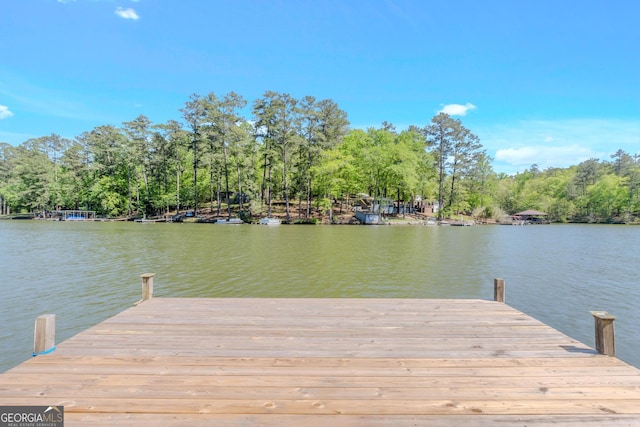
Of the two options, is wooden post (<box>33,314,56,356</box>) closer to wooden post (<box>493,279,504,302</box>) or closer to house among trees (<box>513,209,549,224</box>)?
wooden post (<box>493,279,504,302</box>)

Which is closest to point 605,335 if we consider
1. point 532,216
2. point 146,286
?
point 146,286

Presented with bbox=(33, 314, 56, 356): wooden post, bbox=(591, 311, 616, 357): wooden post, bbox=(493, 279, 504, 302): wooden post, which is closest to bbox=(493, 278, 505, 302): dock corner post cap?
bbox=(493, 279, 504, 302): wooden post

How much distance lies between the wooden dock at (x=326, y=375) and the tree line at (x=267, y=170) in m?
44.3

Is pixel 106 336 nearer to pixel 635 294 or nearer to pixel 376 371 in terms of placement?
pixel 376 371

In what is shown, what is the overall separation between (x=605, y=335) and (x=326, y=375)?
12.2ft

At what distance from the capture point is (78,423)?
8.57ft

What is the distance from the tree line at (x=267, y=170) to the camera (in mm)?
50438

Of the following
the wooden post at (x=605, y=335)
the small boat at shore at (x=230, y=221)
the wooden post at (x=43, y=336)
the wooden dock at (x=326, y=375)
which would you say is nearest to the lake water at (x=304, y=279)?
the wooden post at (x=43, y=336)

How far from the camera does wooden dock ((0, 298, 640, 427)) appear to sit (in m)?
2.77

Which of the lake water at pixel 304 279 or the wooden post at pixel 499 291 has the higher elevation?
the wooden post at pixel 499 291

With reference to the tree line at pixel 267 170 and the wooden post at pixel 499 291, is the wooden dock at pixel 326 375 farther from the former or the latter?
the tree line at pixel 267 170

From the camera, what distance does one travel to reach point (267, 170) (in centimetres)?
5553

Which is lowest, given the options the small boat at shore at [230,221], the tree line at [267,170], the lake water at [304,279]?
the lake water at [304,279]

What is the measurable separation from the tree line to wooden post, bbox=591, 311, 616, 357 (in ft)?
147
